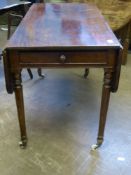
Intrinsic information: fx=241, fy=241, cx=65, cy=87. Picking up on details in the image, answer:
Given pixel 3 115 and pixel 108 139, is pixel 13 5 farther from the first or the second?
pixel 108 139

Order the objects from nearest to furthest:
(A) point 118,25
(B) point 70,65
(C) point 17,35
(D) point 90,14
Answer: (B) point 70,65, (C) point 17,35, (D) point 90,14, (A) point 118,25

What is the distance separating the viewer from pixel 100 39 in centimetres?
147

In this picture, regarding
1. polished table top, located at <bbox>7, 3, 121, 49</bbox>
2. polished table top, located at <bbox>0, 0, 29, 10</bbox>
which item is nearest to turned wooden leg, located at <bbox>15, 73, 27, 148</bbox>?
polished table top, located at <bbox>7, 3, 121, 49</bbox>

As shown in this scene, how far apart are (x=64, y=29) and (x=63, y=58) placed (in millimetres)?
349

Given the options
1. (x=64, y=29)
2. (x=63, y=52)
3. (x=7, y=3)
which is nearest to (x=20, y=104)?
(x=63, y=52)

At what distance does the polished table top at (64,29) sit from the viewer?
1402 millimetres

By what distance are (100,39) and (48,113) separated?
0.91m

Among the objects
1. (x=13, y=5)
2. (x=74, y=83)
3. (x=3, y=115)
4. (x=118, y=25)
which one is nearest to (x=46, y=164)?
(x=3, y=115)

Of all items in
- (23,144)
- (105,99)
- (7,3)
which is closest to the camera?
(105,99)

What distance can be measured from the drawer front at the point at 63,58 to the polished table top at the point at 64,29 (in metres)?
0.05

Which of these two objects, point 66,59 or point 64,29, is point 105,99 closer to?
point 66,59

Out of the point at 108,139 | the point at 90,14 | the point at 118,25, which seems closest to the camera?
the point at 108,139

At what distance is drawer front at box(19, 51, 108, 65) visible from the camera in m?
1.38

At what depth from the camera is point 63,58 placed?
1384 millimetres
